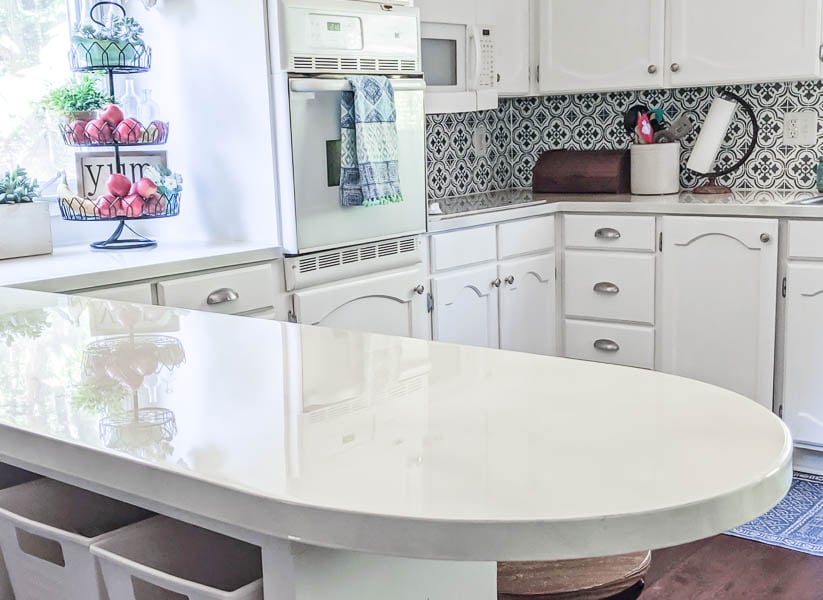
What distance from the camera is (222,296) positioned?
2.63 metres

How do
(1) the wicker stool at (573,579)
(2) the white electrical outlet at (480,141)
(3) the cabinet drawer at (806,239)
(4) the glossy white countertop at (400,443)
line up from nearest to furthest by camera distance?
(4) the glossy white countertop at (400,443) < (1) the wicker stool at (573,579) < (3) the cabinet drawer at (806,239) < (2) the white electrical outlet at (480,141)

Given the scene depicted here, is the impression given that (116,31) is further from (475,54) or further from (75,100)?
(475,54)

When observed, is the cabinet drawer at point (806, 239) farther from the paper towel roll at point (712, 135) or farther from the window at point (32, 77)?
the window at point (32, 77)

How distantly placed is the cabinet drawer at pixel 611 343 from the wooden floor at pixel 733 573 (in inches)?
40.9

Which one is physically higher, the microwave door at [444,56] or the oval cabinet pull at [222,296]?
the microwave door at [444,56]

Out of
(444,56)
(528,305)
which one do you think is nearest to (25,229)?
(444,56)

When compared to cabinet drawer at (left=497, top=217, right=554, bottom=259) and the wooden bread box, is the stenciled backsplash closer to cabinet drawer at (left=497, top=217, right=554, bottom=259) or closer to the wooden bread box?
the wooden bread box

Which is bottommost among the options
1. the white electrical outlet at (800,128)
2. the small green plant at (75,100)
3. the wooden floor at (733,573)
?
the wooden floor at (733,573)

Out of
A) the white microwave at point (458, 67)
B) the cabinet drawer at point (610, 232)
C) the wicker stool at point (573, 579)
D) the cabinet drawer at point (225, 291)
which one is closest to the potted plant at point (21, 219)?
Answer: the cabinet drawer at point (225, 291)

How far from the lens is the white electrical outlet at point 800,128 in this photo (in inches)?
151

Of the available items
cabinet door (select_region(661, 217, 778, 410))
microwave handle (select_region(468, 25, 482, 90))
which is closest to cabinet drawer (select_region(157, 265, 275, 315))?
microwave handle (select_region(468, 25, 482, 90))

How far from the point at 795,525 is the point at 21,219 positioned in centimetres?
242

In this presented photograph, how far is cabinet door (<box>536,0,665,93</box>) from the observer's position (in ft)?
12.5

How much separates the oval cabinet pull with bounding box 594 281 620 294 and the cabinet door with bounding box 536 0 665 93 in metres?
0.80
